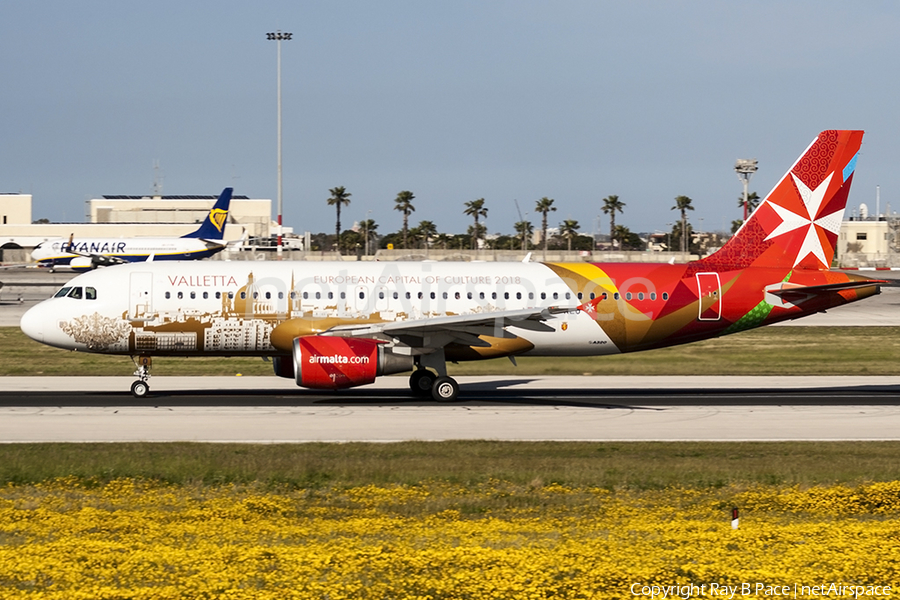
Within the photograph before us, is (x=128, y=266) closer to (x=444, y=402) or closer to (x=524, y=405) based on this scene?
(x=444, y=402)

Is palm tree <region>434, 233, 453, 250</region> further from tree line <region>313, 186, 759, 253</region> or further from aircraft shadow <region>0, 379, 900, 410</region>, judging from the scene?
aircraft shadow <region>0, 379, 900, 410</region>

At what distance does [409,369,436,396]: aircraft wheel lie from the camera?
3170 cm

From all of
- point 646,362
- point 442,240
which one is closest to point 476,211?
point 442,240

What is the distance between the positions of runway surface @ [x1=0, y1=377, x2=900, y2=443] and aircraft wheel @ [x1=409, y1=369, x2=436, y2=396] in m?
0.39

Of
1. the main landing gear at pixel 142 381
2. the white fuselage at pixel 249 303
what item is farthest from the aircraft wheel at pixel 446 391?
the main landing gear at pixel 142 381

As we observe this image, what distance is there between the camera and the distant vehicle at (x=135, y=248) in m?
112

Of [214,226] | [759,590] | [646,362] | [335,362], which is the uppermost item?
[214,226]

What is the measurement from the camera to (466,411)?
28844 mm

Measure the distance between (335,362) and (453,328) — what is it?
3.71 meters

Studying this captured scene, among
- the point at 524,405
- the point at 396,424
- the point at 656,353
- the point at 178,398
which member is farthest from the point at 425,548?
the point at 656,353

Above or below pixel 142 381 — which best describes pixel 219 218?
above

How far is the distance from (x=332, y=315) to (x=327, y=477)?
1261 centimetres

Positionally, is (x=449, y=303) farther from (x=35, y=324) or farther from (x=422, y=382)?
(x=35, y=324)

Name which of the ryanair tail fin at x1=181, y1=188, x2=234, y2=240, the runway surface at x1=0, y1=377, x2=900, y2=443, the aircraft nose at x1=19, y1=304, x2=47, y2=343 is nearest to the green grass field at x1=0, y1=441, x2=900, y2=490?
the runway surface at x1=0, y1=377, x2=900, y2=443
